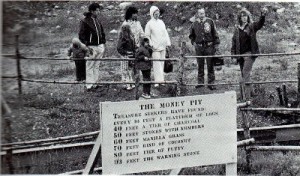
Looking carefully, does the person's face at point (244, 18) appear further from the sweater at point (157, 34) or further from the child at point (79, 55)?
the child at point (79, 55)

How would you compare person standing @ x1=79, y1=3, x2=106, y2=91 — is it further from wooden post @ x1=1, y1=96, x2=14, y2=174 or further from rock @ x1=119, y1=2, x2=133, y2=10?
wooden post @ x1=1, y1=96, x2=14, y2=174

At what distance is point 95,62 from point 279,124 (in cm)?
168

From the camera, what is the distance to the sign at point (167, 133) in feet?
12.3

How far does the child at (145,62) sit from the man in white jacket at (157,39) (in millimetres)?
42

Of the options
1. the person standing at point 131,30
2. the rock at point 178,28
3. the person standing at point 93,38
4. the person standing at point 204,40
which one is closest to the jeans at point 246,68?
the person standing at point 204,40

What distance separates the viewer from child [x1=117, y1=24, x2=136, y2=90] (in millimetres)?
4191

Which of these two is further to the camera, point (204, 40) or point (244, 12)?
point (204, 40)

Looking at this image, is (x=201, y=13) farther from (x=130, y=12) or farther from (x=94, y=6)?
(x=94, y=6)

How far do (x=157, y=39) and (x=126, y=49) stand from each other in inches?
9.6

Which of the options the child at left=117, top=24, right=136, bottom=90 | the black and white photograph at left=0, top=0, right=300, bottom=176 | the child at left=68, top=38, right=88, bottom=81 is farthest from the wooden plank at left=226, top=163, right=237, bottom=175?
the child at left=68, top=38, right=88, bottom=81

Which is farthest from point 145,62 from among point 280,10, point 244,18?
point 280,10

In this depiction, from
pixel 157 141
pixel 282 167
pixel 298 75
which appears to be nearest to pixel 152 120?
pixel 157 141

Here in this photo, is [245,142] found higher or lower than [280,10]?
lower

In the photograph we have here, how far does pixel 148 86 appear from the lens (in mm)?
4379
